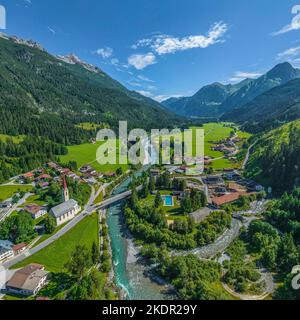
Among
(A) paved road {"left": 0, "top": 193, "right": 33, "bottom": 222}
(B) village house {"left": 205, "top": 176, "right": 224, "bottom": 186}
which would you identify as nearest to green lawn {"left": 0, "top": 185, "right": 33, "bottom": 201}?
(A) paved road {"left": 0, "top": 193, "right": 33, "bottom": 222}

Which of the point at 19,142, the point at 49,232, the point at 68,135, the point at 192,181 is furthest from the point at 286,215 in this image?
the point at 68,135

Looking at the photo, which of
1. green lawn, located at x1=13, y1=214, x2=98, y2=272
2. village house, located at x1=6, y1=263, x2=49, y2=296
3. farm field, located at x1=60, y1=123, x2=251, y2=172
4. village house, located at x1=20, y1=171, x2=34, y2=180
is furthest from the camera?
farm field, located at x1=60, y1=123, x2=251, y2=172

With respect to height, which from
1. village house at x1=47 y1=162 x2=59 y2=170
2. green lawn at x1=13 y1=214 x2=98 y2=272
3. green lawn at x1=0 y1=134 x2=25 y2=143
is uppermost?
green lawn at x1=0 y1=134 x2=25 y2=143

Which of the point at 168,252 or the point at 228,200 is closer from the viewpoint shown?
the point at 168,252

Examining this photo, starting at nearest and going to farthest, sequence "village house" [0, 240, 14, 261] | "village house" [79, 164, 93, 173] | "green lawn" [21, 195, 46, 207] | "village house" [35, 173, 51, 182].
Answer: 1. "village house" [0, 240, 14, 261]
2. "green lawn" [21, 195, 46, 207]
3. "village house" [35, 173, 51, 182]
4. "village house" [79, 164, 93, 173]

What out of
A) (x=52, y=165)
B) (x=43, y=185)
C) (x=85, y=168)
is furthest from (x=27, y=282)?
(x=52, y=165)

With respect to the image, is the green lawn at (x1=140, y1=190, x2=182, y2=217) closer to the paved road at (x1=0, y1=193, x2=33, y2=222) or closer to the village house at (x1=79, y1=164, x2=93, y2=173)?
the paved road at (x1=0, y1=193, x2=33, y2=222)

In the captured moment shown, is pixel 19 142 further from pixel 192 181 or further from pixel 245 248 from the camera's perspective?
pixel 245 248
